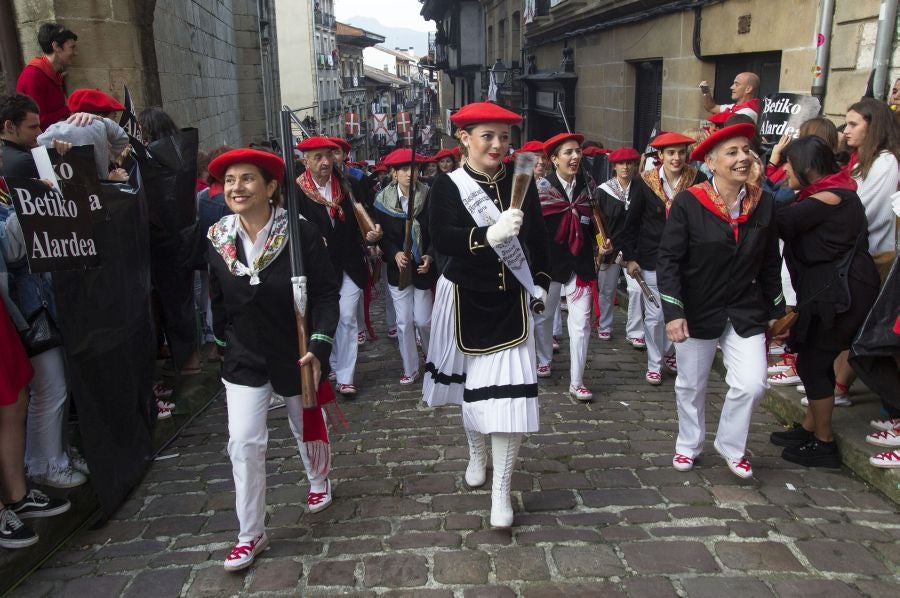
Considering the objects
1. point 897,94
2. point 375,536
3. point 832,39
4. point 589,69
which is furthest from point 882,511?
point 589,69

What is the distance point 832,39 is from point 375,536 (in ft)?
20.9

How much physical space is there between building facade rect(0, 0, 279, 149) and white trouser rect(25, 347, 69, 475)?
12.6 ft

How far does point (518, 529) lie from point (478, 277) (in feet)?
4.39

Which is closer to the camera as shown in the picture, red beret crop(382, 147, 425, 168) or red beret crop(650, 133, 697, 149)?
red beret crop(650, 133, 697, 149)

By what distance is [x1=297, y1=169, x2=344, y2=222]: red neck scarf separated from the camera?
6176 millimetres

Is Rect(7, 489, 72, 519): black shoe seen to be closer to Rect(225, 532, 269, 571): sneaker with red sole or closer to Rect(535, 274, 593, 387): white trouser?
Rect(225, 532, 269, 571): sneaker with red sole

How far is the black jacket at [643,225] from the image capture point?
234 inches

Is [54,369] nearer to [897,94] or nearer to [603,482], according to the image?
[603,482]

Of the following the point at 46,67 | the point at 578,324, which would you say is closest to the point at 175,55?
the point at 46,67

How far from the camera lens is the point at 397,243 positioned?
259 inches

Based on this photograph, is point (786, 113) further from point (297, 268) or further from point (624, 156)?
point (297, 268)

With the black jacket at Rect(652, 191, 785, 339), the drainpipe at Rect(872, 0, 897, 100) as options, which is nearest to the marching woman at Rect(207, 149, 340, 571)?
the black jacket at Rect(652, 191, 785, 339)

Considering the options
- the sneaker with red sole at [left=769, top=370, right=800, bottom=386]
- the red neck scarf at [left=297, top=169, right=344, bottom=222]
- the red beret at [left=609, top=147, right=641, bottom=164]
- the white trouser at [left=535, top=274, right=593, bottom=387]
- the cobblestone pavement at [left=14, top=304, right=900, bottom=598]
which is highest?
the red beret at [left=609, top=147, right=641, bottom=164]

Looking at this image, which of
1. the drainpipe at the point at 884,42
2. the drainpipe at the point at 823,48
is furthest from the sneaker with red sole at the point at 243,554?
the drainpipe at the point at 823,48
